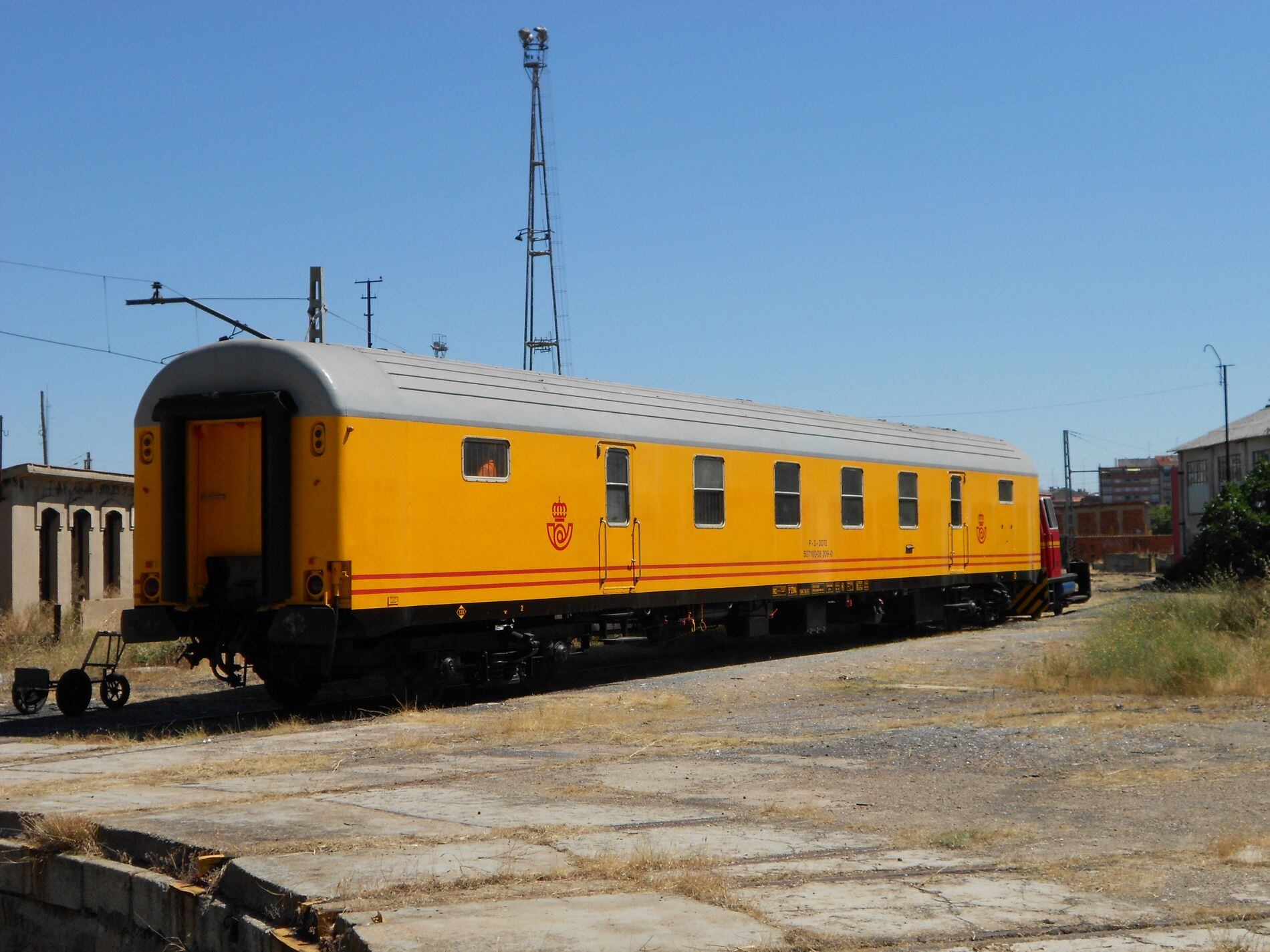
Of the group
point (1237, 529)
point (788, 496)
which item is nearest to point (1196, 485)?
point (1237, 529)

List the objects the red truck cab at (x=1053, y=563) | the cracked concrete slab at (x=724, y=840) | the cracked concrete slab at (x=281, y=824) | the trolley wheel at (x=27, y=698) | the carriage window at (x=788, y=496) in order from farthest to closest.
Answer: the red truck cab at (x=1053, y=563) → the carriage window at (x=788, y=496) → the trolley wheel at (x=27, y=698) → the cracked concrete slab at (x=281, y=824) → the cracked concrete slab at (x=724, y=840)

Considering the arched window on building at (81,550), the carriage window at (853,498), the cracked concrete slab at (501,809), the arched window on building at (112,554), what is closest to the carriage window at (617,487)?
the carriage window at (853,498)

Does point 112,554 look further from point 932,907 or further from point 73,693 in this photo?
point 932,907

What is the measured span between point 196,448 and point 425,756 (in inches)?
184

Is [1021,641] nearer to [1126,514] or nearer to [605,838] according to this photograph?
[605,838]

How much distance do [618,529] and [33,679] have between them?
639 centimetres

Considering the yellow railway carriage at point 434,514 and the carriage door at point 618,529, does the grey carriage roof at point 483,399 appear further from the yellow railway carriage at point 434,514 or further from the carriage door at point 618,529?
the carriage door at point 618,529

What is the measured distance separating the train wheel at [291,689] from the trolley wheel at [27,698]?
225 cm

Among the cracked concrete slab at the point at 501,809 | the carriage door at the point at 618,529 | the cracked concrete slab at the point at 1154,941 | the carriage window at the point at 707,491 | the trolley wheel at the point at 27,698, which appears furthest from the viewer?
the carriage window at the point at 707,491

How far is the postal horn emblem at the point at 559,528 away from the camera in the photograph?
14820 millimetres

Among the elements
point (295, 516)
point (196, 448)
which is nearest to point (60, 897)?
point (295, 516)

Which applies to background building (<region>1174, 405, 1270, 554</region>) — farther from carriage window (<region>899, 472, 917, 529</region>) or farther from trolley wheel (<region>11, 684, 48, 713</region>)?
trolley wheel (<region>11, 684, 48, 713</region>)

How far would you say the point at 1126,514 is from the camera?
331ft

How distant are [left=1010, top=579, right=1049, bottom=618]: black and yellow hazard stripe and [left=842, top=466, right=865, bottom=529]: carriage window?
24.4 ft
